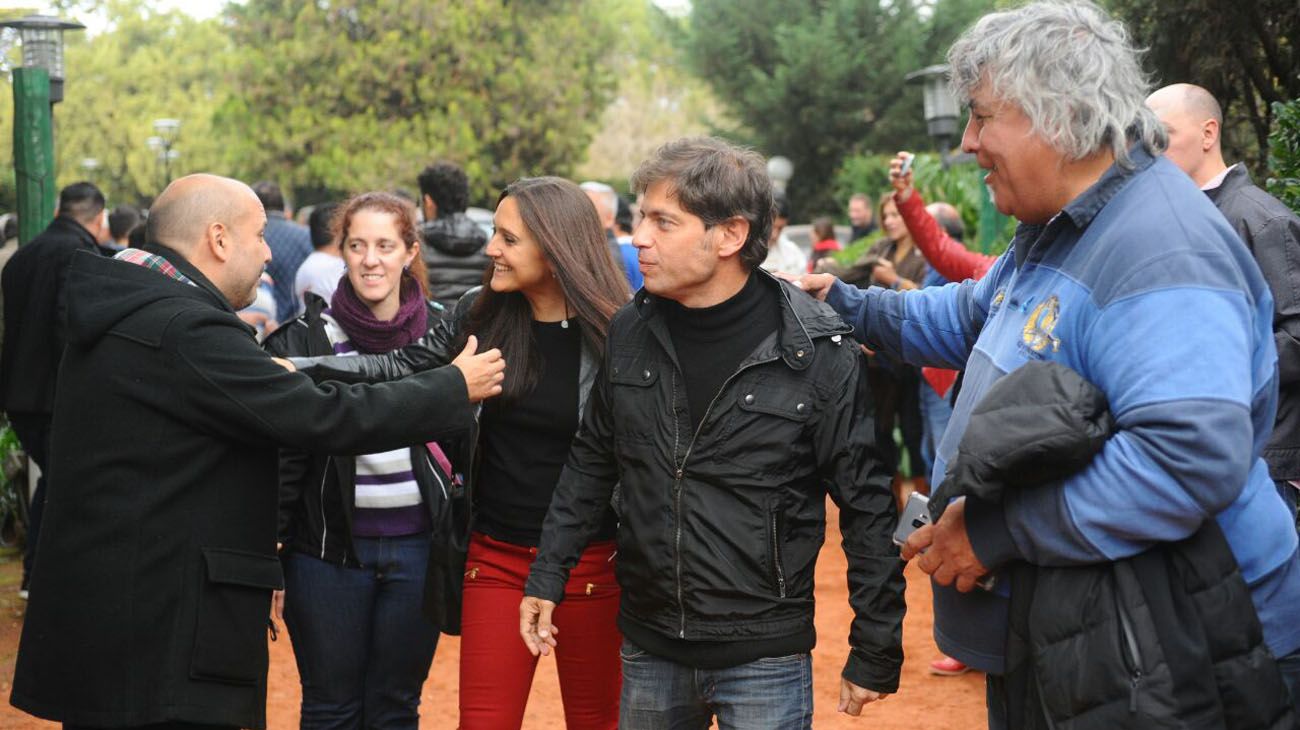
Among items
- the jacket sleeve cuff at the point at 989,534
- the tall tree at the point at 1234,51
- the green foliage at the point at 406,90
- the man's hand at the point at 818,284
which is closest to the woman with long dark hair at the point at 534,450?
the man's hand at the point at 818,284

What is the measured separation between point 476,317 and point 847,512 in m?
1.44

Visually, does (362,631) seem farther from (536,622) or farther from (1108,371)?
(1108,371)

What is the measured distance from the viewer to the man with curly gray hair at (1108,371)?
7.75ft

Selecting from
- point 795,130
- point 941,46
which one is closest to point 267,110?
point 795,130

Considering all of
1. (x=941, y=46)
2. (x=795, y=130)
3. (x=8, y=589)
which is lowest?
(x=8, y=589)

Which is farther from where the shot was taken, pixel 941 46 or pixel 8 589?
pixel 941 46

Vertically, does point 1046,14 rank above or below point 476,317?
above

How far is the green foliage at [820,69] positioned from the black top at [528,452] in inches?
1119

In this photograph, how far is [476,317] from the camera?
166 inches

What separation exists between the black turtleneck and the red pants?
80 cm

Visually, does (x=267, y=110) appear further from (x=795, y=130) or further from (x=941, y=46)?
(x=941, y=46)

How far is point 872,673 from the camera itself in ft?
10.6

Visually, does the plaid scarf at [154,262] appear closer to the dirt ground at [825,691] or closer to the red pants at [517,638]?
the red pants at [517,638]

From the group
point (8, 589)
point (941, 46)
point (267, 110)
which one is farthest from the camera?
point (267, 110)
